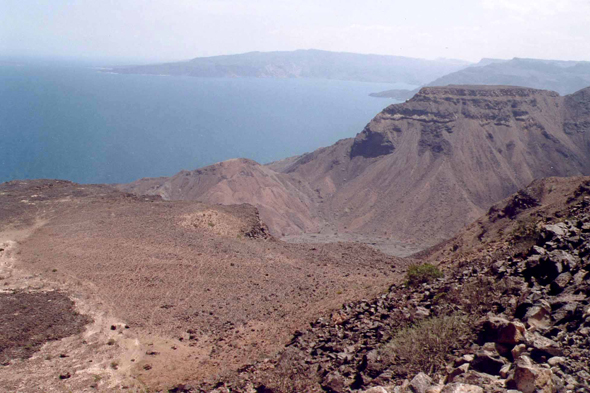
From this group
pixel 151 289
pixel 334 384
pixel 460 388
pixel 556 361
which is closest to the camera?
pixel 460 388

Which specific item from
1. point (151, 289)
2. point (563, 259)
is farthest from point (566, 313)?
point (151, 289)

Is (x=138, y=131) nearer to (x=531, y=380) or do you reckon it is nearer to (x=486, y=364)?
(x=486, y=364)

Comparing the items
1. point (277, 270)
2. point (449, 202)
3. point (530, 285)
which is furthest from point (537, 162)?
point (530, 285)

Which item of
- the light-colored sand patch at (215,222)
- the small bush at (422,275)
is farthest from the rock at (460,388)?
the light-colored sand patch at (215,222)

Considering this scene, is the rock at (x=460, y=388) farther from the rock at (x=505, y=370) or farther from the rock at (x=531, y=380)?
A: the rock at (x=505, y=370)

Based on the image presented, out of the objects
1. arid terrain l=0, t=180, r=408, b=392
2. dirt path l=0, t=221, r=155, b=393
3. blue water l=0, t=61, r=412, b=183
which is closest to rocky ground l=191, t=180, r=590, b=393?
arid terrain l=0, t=180, r=408, b=392

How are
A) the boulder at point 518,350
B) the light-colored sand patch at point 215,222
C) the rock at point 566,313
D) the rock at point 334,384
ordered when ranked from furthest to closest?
the light-colored sand patch at point 215,222 → the rock at point 334,384 → the rock at point 566,313 → the boulder at point 518,350

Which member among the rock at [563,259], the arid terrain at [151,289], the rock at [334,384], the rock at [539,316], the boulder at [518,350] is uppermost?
the rock at [563,259]
